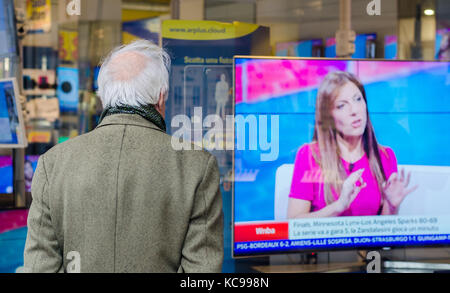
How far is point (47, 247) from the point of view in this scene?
72.0 inches

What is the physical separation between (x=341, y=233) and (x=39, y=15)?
2.25 m

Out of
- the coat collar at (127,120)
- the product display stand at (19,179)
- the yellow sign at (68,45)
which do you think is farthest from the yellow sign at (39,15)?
the coat collar at (127,120)

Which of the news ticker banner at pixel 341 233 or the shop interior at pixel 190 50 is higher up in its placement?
the shop interior at pixel 190 50

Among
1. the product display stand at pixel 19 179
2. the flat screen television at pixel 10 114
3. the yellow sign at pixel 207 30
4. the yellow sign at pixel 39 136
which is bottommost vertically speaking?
the product display stand at pixel 19 179

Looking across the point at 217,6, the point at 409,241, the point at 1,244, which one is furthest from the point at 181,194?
the point at 1,244

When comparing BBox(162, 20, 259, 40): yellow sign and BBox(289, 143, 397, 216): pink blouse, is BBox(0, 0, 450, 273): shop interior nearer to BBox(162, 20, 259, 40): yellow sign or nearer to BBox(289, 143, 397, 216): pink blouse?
BBox(162, 20, 259, 40): yellow sign

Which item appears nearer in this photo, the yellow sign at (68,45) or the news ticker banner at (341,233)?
the news ticker banner at (341,233)

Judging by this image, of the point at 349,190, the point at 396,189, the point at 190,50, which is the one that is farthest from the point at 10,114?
the point at 396,189

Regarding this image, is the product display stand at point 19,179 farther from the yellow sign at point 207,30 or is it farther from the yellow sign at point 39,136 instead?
the yellow sign at point 207,30

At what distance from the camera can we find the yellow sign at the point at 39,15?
3.67 metres

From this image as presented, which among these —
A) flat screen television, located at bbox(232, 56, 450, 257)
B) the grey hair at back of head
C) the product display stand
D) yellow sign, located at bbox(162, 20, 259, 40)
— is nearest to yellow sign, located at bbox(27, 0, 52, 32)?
the product display stand

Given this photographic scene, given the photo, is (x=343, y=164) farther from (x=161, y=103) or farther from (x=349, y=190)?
(x=161, y=103)

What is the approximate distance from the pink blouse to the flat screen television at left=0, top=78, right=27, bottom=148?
1578mm
